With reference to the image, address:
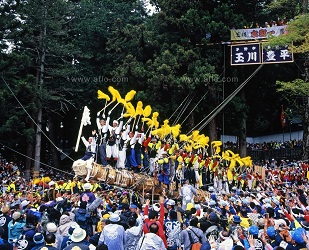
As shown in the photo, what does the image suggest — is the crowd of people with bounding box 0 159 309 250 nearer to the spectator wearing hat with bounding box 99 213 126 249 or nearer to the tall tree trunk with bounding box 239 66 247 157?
the spectator wearing hat with bounding box 99 213 126 249

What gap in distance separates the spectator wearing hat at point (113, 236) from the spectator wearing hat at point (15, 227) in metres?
1.67

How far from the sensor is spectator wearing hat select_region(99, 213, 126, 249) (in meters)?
5.67

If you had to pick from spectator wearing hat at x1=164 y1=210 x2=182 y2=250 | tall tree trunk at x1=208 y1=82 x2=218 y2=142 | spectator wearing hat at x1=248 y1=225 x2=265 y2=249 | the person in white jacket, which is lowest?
spectator wearing hat at x1=164 y1=210 x2=182 y2=250

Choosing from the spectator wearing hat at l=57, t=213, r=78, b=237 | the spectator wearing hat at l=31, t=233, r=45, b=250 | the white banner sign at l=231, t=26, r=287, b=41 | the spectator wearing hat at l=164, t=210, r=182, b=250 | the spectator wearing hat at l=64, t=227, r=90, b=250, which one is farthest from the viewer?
the white banner sign at l=231, t=26, r=287, b=41

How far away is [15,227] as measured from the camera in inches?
259

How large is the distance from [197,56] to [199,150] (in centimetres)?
752

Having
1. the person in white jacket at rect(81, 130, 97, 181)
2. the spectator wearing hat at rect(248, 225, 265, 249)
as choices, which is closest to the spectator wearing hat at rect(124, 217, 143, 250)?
the spectator wearing hat at rect(248, 225, 265, 249)

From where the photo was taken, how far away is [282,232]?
18.3 ft

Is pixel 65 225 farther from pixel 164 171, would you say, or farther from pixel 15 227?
pixel 164 171

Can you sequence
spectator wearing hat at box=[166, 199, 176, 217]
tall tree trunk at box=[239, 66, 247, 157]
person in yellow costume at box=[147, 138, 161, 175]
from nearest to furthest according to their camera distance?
1. spectator wearing hat at box=[166, 199, 176, 217]
2. person in yellow costume at box=[147, 138, 161, 175]
3. tall tree trunk at box=[239, 66, 247, 157]

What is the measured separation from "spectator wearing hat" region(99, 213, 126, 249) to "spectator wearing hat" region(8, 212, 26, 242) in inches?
65.7

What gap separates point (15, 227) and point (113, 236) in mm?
1949

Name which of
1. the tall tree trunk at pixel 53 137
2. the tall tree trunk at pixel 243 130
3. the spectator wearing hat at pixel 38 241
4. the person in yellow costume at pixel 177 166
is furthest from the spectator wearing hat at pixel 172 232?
the tall tree trunk at pixel 53 137

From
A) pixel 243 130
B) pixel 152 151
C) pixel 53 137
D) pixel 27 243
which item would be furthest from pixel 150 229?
pixel 53 137
